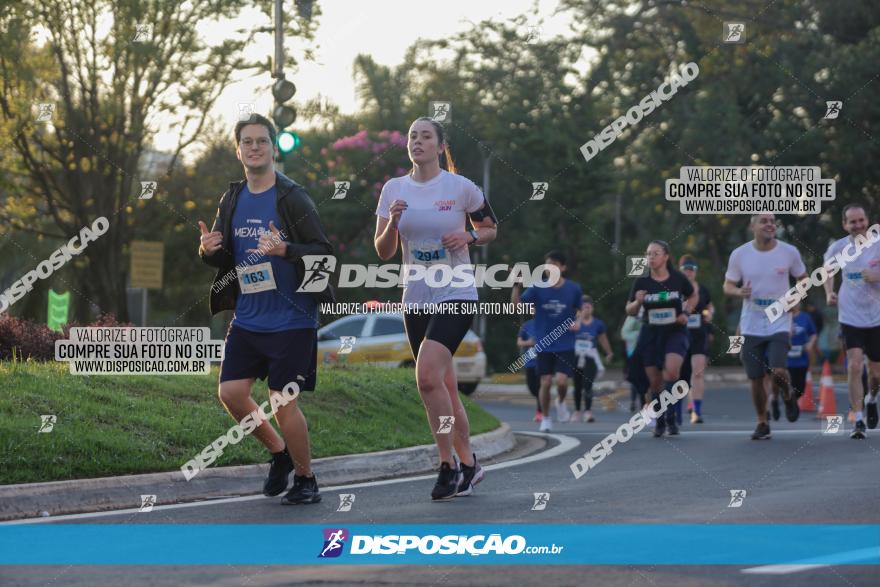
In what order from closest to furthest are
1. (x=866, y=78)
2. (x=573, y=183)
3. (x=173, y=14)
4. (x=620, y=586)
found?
(x=620, y=586), (x=173, y=14), (x=866, y=78), (x=573, y=183)

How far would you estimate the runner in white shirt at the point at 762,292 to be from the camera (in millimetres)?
13867

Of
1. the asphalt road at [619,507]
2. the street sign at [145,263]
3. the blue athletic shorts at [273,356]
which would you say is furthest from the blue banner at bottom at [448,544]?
the street sign at [145,263]

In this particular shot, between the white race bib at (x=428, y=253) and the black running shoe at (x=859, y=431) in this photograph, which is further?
the black running shoe at (x=859, y=431)

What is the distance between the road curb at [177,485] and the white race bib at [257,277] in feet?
5.11

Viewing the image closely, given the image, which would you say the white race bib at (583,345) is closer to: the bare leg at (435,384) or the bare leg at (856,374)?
the bare leg at (856,374)

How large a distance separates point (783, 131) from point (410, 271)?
28.8 metres

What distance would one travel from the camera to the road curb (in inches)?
351

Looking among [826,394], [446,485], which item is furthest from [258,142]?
[826,394]

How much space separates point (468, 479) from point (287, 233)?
1.81 metres

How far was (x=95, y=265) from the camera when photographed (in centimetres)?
2892

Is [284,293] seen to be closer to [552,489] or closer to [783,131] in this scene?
[552,489]

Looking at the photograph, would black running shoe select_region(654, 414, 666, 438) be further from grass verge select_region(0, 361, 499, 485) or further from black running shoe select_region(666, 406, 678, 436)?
grass verge select_region(0, 361, 499, 485)

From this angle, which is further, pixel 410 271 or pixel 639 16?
pixel 639 16

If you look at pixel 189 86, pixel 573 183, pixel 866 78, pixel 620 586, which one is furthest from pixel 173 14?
pixel 620 586
